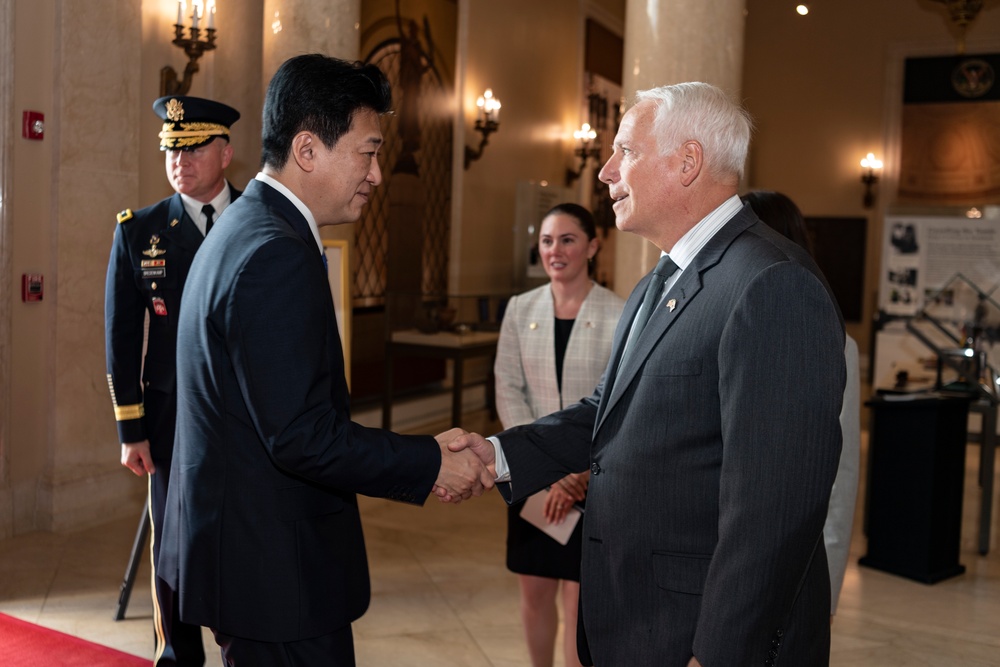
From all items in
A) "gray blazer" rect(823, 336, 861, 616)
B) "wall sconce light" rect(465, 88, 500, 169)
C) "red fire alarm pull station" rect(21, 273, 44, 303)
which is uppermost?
"wall sconce light" rect(465, 88, 500, 169)

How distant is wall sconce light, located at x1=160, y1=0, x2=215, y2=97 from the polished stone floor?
2643 millimetres

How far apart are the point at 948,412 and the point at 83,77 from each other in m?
4.94

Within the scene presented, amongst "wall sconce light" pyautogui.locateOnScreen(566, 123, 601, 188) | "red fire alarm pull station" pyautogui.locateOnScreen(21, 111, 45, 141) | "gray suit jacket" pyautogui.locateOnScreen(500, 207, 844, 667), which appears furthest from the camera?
"wall sconce light" pyautogui.locateOnScreen(566, 123, 601, 188)

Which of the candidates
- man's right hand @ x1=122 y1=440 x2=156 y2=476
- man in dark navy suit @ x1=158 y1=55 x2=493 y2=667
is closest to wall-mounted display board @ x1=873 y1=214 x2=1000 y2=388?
man's right hand @ x1=122 y1=440 x2=156 y2=476

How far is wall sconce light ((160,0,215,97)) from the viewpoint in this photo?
5787mm

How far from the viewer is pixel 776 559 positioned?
1.56m

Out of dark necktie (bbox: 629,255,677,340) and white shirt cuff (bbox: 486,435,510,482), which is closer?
dark necktie (bbox: 629,255,677,340)

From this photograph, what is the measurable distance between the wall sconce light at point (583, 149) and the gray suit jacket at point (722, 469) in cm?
1058

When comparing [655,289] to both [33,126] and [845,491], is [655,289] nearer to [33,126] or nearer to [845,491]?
[845,491]

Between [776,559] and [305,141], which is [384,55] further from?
[776,559]

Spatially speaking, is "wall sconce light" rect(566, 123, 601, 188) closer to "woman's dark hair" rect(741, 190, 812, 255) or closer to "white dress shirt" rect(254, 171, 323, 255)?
"woman's dark hair" rect(741, 190, 812, 255)

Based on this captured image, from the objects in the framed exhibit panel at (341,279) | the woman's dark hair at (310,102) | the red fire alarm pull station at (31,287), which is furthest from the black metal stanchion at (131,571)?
the woman's dark hair at (310,102)

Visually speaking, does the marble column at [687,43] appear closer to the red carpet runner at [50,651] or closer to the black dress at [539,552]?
the black dress at [539,552]

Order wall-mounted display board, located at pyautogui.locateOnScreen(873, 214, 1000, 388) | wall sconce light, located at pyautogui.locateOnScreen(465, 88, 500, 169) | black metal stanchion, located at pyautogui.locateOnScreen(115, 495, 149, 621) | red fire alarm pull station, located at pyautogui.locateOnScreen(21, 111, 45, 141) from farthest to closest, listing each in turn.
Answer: wall sconce light, located at pyautogui.locateOnScreen(465, 88, 500, 169) → wall-mounted display board, located at pyautogui.locateOnScreen(873, 214, 1000, 388) → red fire alarm pull station, located at pyautogui.locateOnScreen(21, 111, 45, 141) → black metal stanchion, located at pyautogui.locateOnScreen(115, 495, 149, 621)
